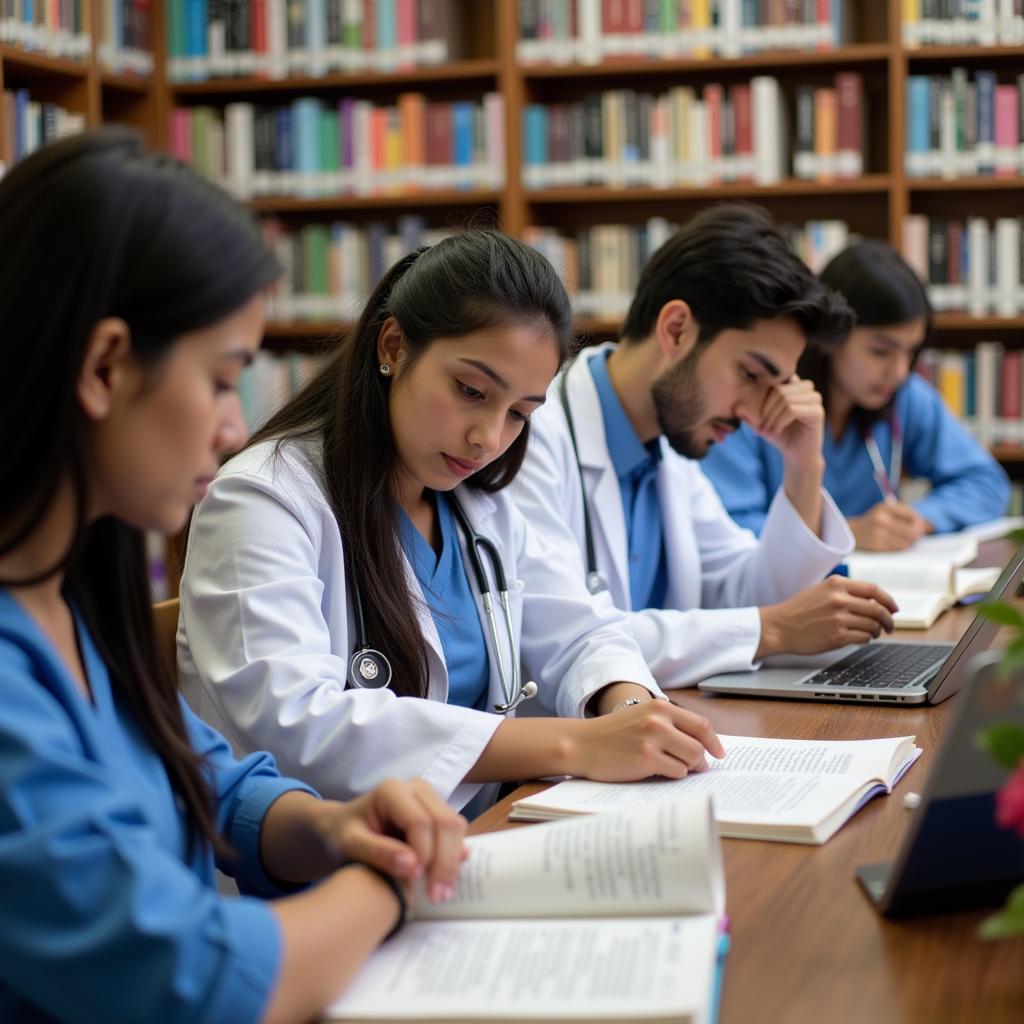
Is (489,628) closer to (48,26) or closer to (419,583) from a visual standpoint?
(419,583)

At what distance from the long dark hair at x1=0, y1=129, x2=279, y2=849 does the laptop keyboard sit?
103 cm

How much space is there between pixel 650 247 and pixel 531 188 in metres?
0.40

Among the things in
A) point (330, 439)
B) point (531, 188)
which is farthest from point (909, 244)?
point (330, 439)

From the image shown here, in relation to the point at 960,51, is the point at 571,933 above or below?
below

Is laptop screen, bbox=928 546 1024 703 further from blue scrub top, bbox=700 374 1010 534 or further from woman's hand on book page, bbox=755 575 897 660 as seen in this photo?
blue scrub top, bbox=700 374 1010 534

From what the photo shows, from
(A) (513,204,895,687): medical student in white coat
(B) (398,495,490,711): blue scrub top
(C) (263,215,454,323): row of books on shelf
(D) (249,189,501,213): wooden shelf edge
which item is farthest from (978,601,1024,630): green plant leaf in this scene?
(C) (263,215,454,323): row of books on shelf

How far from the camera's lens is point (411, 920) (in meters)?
0.91

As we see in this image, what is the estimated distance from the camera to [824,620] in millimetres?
1819

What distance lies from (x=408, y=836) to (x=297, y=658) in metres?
0.39

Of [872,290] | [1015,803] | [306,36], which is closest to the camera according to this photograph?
[1015,803]

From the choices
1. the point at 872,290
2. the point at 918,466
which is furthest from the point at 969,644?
the point at 918,466

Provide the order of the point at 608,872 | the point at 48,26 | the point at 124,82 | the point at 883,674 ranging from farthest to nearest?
→ the point at 124,82, the point at 48,26, the point at 883,674, the point at 608,872

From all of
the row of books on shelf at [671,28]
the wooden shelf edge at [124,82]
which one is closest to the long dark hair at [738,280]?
the row of books on shelf at [671,28]

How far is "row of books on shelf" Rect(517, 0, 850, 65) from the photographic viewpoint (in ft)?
12.8
